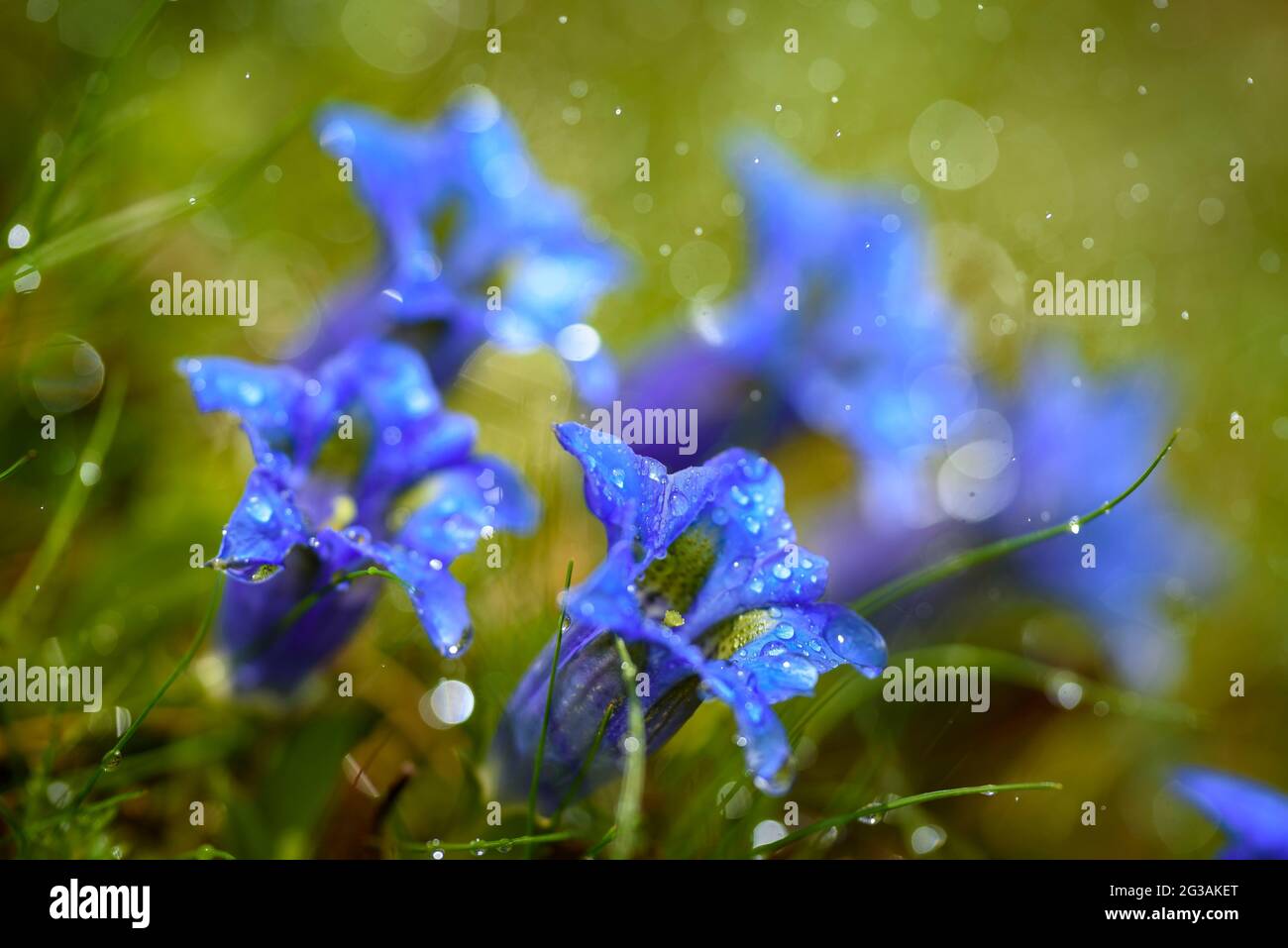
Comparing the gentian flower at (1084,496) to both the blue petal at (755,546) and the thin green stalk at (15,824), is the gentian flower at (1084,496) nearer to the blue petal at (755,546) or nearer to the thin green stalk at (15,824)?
the blue petal at (755,546)

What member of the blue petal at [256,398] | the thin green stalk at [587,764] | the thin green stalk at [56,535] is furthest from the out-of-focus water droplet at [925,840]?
the thin green stalk at [56,535]

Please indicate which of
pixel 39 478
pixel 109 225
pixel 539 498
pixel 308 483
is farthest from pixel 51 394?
pixel 539 498

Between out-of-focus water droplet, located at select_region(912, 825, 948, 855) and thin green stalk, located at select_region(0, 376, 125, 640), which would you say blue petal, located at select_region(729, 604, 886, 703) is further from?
thin green stalk, located at select_region(0, 376, 125, 640)

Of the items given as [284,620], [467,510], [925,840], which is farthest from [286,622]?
[925,840]

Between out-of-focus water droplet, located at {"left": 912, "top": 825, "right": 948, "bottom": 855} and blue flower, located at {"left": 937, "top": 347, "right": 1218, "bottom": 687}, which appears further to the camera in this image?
blue flower, located at {"left": 937, "top": 347, "right": 1218, "bottom": 687}

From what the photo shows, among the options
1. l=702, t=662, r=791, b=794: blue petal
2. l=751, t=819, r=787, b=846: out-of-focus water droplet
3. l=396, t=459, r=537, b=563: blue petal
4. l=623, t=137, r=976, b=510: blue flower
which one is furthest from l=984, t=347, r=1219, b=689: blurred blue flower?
l=702, t=662, r=791, b=794: blue petal
